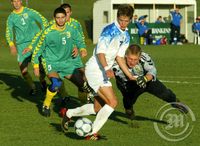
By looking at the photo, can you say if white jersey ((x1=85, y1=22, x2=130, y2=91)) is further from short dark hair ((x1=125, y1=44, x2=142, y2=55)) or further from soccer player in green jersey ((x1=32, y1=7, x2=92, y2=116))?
soccer player in green jersey ((x1=32, y1=7, x2=92, y2=116))

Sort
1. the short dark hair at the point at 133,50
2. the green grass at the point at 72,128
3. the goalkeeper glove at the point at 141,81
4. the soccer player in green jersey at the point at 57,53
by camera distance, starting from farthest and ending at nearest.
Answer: the soccer player in green jersey at the point at 57,53 < the goalkeeper glove at the point at 141,81 < the short dark hair at the point at 133,50 < the green grass at the point at 72,128

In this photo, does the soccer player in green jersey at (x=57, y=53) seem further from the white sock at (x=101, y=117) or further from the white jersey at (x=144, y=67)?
the white sock at (x=101, y=117)

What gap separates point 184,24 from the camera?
137 feet

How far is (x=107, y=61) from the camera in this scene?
965cm

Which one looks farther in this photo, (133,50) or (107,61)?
(133,50)

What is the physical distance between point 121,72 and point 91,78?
995 millimetres

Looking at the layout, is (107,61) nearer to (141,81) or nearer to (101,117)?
(141,81)

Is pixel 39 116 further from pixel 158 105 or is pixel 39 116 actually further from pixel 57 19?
pixel 158 105

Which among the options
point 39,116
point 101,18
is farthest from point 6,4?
point 39,116

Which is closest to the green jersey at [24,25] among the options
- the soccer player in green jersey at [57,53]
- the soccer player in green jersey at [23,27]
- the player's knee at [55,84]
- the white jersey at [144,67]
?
the soccer player in green jersey at [23,27]

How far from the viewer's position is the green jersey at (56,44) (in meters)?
11.9

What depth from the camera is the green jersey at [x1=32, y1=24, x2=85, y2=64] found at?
467 inches

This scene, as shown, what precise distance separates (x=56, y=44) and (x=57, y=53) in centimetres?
25

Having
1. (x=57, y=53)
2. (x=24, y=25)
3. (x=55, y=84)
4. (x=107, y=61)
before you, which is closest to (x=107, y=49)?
(x=107, y=61)
